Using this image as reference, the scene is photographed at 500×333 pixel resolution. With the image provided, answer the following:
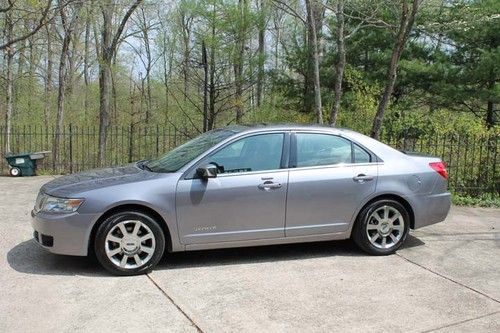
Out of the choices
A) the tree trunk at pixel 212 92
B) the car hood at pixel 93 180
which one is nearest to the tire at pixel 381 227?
the car hood at pixel 93 180

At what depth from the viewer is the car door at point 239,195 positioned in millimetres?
5082

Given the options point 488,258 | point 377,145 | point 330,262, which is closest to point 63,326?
point 330,262

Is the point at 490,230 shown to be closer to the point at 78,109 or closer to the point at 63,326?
the point at 63,326

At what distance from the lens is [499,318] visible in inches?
163

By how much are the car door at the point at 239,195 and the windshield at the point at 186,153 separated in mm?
208

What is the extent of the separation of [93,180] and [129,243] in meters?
0.80

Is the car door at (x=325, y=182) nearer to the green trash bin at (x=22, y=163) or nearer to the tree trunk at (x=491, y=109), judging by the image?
the green trash bin at (x=22, y=163)

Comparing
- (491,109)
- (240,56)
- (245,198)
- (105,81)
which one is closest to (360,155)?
(245,198)

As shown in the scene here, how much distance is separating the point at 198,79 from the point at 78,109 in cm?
1112

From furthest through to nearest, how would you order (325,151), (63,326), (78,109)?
(78,109) → (325,151) → (63,326)

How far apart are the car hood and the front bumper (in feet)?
0.80

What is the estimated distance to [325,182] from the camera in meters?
5.49

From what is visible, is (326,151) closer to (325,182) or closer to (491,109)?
(325,182)

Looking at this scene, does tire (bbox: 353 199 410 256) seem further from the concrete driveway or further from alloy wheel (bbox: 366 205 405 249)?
the concrete driveway
